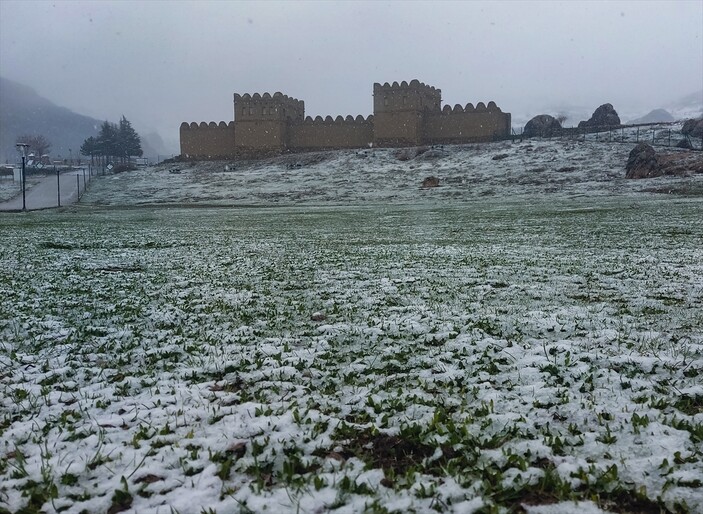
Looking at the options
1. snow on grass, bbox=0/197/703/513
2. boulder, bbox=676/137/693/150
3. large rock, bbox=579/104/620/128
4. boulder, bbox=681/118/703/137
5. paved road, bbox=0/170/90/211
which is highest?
large rock, bbox=579/104/620/128

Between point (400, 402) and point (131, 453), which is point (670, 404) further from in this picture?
point (131, 453)

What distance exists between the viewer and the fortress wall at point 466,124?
83.8m

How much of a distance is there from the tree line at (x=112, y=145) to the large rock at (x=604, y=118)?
87.6 m

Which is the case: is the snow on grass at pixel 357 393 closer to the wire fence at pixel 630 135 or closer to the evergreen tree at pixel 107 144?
the wire fence at pixel 630 135

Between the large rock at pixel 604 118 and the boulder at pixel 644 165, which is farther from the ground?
the large rock at pixel 604 118

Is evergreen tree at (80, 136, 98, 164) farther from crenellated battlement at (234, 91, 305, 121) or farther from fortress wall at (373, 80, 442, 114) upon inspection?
fortress wall at (373, 80, 442, 114)

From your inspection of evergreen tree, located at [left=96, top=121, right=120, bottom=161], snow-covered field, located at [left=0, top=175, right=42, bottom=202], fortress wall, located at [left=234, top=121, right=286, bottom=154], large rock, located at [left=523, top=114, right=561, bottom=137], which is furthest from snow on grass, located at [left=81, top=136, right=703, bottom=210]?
evergreen tree, located at [left=96, top=121, right=120, bottom=161]

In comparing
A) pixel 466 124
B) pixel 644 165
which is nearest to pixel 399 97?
pixel 466 124

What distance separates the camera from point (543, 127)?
8225 centimetres

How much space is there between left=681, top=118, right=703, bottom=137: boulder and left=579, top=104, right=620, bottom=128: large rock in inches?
581

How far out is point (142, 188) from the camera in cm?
6638

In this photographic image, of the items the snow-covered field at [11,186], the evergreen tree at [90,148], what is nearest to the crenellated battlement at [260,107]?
the snow-covered field at [11,186]

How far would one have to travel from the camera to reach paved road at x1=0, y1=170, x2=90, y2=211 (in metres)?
52.2

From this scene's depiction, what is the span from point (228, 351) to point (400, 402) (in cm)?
221
